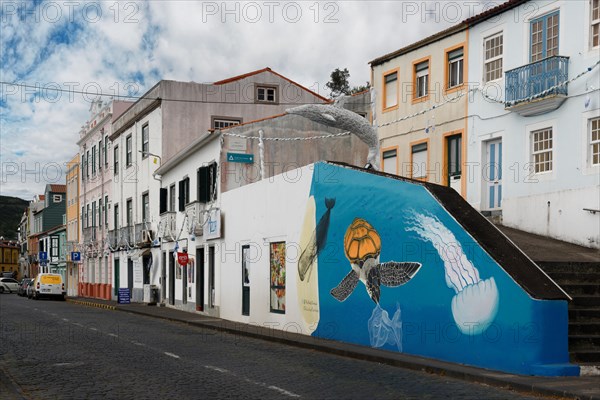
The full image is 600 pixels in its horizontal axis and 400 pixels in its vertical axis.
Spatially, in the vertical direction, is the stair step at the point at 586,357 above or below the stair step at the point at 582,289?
below

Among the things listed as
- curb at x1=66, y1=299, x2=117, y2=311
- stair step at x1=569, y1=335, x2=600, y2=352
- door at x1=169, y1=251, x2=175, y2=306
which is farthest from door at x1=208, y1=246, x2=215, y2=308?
stair step at x1=569, y1=335, x2=600, y2=352

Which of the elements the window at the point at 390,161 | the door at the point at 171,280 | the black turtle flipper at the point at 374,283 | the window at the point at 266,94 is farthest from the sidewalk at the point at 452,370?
the window at the point at 266,94

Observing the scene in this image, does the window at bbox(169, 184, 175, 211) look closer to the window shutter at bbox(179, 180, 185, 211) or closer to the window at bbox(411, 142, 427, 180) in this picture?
the window shutter at bbox(179, 180, 185, 211)

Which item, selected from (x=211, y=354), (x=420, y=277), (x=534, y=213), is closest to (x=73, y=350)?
(x=211, y=354)

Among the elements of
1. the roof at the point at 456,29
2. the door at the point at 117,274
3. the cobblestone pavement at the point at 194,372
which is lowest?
the door at the point at 117,274

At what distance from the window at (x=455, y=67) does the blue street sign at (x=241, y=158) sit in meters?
7.33

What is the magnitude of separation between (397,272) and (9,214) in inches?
6920

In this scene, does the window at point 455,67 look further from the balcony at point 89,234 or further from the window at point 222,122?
the balcony at point 89,234

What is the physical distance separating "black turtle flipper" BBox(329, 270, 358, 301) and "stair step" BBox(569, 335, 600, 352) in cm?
518

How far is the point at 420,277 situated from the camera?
13375 mm

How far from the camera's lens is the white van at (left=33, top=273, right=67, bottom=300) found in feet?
159

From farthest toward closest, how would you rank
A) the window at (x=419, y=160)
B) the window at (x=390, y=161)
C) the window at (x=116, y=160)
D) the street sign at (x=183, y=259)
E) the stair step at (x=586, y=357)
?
the window at (x=116, y=160) < the street sign at (x=183, y=259) < the window at (x=390, y=161) < the window at (x=419, y=160) < the stair step at (x=586, y=357)

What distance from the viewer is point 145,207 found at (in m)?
37.9

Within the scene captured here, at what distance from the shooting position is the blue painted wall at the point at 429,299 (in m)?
10.9
